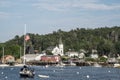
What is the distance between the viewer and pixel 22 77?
375 ft

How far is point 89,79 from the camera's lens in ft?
388

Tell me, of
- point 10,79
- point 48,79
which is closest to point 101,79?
point 48,79

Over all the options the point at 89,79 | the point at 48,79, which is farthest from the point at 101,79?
the point at 48,79

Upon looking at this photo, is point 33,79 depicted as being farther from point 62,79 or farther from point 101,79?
point 101,79

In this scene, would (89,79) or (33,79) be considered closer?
(33,79)

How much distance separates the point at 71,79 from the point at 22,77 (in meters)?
11.1

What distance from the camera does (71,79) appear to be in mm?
116750

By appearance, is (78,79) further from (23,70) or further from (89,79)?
(23,70)

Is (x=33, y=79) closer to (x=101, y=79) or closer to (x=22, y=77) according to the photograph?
(x=22, y=77)

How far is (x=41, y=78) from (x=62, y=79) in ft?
16.8

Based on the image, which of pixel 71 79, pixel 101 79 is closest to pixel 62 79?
pixel 71 79

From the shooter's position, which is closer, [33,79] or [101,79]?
[33,79]

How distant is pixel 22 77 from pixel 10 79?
363 centimetres

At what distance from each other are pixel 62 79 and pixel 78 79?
14.0 ft
